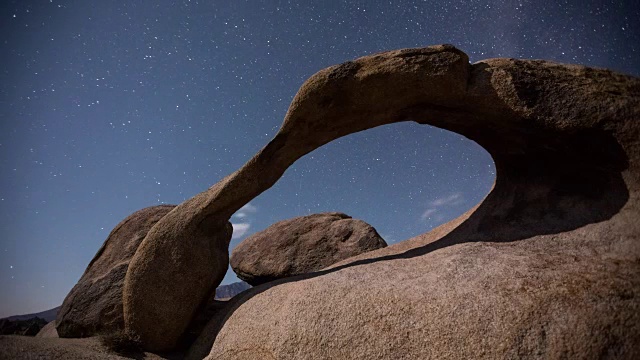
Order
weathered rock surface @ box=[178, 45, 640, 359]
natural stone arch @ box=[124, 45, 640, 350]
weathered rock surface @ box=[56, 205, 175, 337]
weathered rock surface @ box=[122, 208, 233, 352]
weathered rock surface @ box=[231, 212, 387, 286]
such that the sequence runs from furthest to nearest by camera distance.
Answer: weathered rock surface @ box=[231, 212, 387, 286] < weathered rock surface @ box=[56, 205, 175, 337] < weathered rock surface @ box=[122, 208, 233, 352] < natural stone arch @ box=[124, 45, 640, 350] < weathered rock surface @ box=[178, 45, 640, 359]

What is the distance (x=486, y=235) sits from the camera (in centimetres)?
624

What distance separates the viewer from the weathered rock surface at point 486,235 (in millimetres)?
4266

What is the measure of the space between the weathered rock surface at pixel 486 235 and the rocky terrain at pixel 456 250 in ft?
0.07

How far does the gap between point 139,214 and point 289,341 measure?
6.69 m

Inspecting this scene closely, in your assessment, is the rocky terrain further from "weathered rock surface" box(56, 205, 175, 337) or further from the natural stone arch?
"weathered rock surface" box(56, 205, 175, 337)

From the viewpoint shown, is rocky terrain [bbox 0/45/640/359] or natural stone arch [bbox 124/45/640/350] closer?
rocky terrain [bbox 0/45/640/359]

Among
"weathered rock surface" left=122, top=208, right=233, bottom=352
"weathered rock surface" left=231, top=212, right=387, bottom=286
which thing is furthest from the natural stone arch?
"weathered rock surface" left=231, top=212, right=387, bottom=286

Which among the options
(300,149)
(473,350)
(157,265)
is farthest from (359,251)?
(473,350)

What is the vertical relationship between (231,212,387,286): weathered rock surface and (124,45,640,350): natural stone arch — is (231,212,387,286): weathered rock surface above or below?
below

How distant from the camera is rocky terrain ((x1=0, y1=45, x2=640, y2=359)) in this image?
4312mm

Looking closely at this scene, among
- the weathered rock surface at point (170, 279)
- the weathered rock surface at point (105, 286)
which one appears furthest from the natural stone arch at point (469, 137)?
the weathered rock surface at point (105, 286)

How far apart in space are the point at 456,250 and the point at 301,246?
6.63 metres

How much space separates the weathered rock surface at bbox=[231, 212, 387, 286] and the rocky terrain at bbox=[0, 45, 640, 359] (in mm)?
3576

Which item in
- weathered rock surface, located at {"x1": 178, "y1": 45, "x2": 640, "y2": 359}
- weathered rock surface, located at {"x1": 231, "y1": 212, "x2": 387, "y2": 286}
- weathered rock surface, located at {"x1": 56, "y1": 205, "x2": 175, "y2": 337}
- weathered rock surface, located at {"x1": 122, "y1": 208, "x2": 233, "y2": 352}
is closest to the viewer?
weathered rock surface, located at {"x1": 178, "y1": 45, "x2": 640, "y2": 359}
